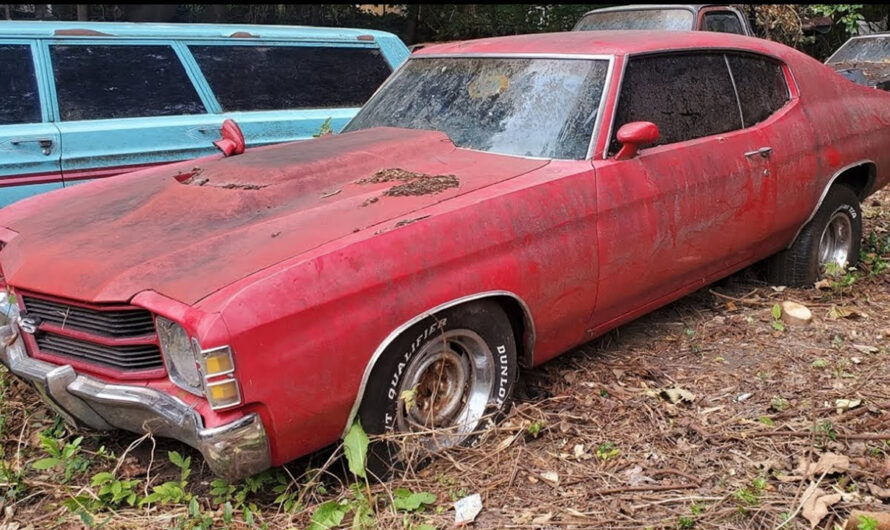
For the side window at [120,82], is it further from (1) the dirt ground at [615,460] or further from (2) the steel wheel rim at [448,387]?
(2) the steel wheel rim at [448,387]

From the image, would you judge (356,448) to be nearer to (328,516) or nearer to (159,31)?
(328,516)

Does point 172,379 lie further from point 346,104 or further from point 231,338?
point 346,104

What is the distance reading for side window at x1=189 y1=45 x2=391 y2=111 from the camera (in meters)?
5.74

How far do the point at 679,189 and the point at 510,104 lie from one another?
91cm

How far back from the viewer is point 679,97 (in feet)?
13.1

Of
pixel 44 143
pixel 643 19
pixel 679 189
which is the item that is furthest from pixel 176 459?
pixel 643 19

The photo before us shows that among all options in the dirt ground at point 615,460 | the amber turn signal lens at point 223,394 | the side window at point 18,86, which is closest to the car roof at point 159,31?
the side window at point 18,86

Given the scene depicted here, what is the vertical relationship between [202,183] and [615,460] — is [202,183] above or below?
above

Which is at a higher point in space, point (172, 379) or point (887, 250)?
point (172, 379)

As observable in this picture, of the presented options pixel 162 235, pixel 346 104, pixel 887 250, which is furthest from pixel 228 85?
pixel 887 250

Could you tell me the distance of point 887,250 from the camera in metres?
5.64

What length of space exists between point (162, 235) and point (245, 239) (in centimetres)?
38

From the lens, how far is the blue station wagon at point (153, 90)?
4.85m

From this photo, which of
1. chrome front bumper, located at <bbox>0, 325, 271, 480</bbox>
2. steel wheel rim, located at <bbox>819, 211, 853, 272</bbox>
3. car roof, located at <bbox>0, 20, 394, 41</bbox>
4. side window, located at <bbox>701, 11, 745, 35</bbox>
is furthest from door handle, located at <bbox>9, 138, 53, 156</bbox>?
side window, located at <bbox>701, 11, 745, 35</bbox>
